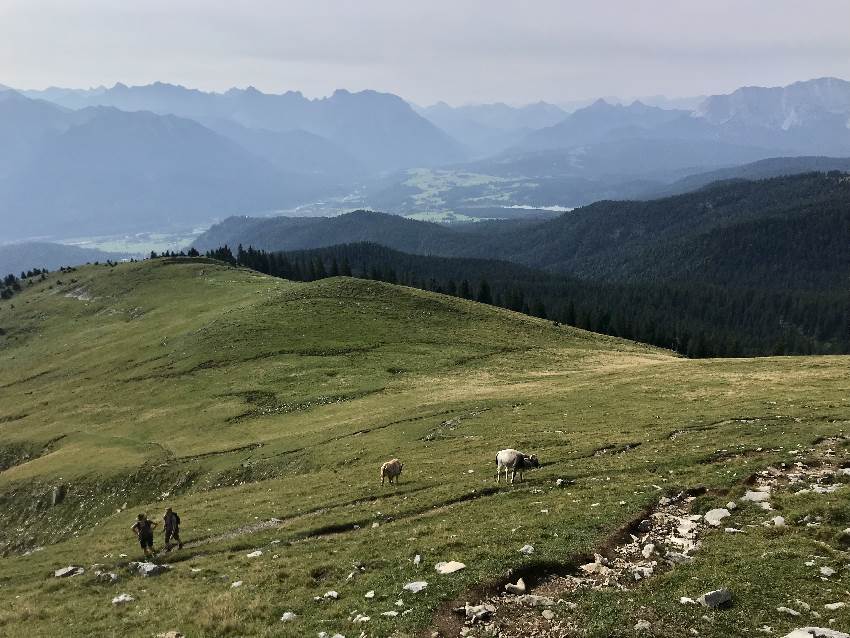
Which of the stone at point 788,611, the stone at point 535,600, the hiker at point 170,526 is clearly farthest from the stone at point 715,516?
the hiker at point 170,526

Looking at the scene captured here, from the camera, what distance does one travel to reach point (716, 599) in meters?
13.0

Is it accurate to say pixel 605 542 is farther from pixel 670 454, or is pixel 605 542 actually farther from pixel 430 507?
pixel 670 454

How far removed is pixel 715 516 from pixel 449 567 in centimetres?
947

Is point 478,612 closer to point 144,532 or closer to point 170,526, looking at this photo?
point 170,526

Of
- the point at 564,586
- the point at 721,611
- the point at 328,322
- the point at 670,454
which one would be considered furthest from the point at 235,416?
the point at 721,611

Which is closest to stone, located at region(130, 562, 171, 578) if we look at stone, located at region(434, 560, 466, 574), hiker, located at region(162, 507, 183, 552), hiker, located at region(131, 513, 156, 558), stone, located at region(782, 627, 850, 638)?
hiker, located at region(131, 513, 156, 558)

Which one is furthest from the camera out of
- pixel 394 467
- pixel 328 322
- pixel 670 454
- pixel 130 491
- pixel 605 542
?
pixel 328 322

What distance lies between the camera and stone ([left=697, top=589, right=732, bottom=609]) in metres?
12.9

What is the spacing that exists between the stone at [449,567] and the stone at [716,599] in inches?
262

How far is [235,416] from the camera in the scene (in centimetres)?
5347

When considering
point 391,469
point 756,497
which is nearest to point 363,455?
point 391,469

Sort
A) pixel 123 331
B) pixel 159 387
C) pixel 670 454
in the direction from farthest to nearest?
pixel 123 331
pixel 159 387
pixel 670 454

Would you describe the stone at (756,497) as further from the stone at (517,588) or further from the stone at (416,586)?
the stone at (416,586)

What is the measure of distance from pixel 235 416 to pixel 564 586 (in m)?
44.8
